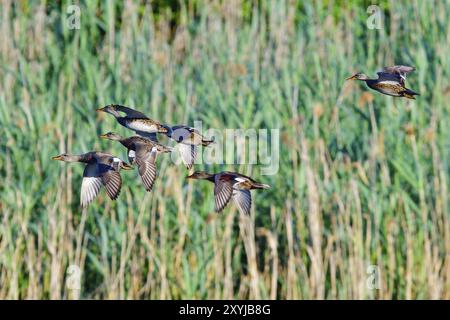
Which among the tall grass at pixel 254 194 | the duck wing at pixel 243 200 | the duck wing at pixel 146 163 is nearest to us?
the duck wing at pixel 146 163

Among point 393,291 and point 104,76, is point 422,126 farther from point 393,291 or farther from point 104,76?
point 104,76

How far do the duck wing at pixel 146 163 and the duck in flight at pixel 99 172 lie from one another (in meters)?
0.04

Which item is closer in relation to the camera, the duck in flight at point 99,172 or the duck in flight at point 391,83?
the duck in flight at point 99,172

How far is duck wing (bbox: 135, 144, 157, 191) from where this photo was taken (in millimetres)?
1642

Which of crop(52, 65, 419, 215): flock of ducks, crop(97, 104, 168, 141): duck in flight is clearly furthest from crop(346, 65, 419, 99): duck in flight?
crop(97, 104, 168, 141): duck in flight

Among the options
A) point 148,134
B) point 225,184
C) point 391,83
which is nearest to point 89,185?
point 148,134

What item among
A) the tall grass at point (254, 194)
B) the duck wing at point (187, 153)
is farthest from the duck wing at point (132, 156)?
the tall grass at point (254, 194)

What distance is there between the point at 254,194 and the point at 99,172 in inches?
96.1

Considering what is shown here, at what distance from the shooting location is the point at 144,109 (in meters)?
4.30

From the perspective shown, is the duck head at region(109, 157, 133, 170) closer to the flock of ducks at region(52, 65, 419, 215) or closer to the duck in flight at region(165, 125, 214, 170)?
the flock of ducks at region(52, 65, 419, 215)

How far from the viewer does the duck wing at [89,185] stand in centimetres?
189

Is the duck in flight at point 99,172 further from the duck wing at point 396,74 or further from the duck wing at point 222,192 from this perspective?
the duck wing at point 396,74

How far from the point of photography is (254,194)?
4.27m
